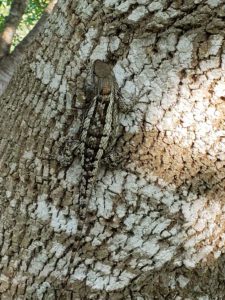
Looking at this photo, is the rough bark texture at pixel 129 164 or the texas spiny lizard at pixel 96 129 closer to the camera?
the rough bark texture at pixel 129 164

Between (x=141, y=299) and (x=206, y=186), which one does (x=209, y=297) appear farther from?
(x=206, y=186)

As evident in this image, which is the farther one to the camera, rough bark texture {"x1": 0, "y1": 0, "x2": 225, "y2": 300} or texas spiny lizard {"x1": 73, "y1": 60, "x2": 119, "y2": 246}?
texas spiny lizard {"x1": 73, "y1": 60, "x2": 119, "y2": 246}

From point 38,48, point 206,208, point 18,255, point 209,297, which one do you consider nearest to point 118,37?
point 38,48

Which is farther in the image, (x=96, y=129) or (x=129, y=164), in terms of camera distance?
(x=96, y=129)
